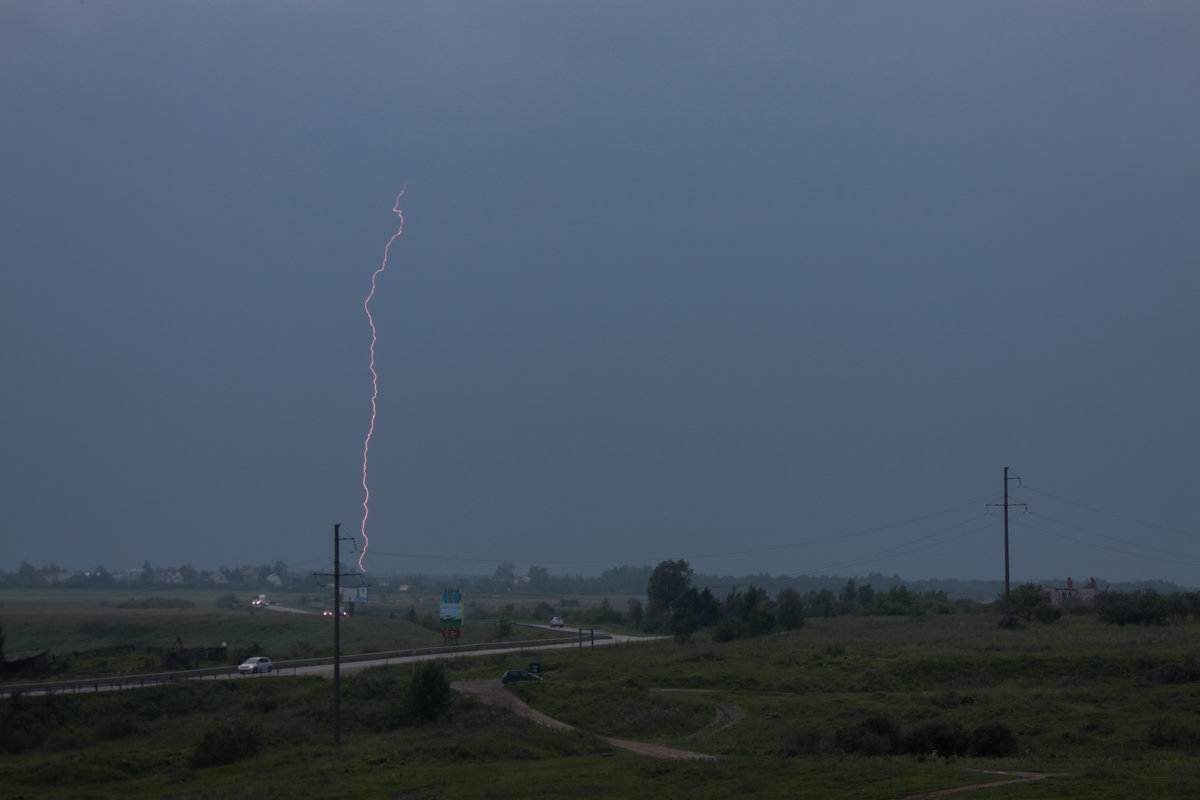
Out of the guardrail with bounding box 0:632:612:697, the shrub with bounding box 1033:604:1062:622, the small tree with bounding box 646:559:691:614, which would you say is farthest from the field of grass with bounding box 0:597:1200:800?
the small tree with bounding box 646:559:691:614

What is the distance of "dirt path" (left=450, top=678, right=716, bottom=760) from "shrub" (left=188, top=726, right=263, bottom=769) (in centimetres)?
1612

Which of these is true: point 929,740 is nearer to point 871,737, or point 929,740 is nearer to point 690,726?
point 871,737

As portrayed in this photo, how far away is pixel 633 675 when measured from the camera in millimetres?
71062

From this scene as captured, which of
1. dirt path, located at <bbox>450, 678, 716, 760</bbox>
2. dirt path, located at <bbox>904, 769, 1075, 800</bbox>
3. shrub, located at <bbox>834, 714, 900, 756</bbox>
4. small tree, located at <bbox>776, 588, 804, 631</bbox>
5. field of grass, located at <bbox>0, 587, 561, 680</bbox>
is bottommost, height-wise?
field of grass, located at <bbox>0, 587, 561, 680</bbox>

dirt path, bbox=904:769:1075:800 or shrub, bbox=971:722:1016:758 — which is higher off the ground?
dirt path, bbox=904:769:1075:800

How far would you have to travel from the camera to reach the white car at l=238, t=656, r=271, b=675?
7325cm

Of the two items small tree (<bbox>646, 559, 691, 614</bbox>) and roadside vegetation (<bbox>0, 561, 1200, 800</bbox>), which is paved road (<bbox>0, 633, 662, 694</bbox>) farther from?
small tree (<bbox>646, 559, 691, 614</bbox>)

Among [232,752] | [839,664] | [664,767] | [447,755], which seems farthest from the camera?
[839,664]

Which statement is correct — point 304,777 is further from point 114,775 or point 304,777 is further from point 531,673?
point 531,673

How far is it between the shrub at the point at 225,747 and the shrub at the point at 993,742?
35.4 m

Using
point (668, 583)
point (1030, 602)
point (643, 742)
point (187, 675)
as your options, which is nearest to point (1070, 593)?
point (1030, 602)

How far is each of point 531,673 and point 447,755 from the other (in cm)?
2719

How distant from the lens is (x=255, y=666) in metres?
73.9

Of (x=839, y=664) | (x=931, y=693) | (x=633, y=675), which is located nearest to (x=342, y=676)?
(x=633, y=675)
